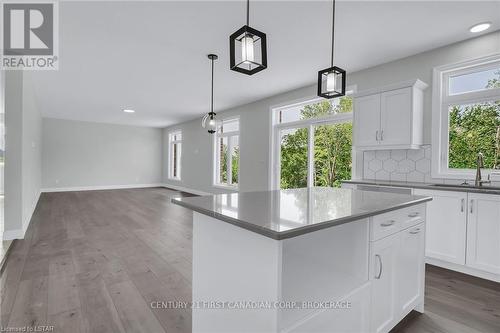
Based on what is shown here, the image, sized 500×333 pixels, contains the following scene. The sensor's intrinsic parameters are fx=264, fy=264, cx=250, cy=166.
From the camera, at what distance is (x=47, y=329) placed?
1.77 meters

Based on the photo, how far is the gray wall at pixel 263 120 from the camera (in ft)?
10.6

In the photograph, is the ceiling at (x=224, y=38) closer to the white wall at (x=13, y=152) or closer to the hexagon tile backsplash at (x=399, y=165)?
the white wall at (x=13, y=152)

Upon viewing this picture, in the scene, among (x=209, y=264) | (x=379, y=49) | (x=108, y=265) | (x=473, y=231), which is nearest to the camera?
(x=209, y=264)

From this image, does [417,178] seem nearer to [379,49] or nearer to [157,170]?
[379,49]

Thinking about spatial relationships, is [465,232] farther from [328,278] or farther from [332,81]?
[332,81]

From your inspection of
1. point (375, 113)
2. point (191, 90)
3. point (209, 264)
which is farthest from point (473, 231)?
point (191, 90)

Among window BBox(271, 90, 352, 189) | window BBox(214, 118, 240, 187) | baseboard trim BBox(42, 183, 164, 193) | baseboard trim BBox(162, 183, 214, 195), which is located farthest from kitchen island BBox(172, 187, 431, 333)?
baseboard trim BBox(42, 183, 164, 193)

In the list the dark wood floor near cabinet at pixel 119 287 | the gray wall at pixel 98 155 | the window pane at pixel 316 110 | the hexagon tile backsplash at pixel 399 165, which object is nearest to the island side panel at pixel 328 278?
the dark wood floor near cabinet at pixel 119 287

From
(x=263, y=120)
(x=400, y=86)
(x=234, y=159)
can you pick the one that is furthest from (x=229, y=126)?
(x=400, y=86)

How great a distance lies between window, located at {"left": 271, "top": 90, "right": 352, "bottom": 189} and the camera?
4605mm

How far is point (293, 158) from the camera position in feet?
18.3

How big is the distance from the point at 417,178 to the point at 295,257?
2.73 meters

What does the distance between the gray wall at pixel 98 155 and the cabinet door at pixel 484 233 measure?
10.6 m

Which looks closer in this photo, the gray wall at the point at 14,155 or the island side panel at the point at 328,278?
the island side panel at the point at 328,278
